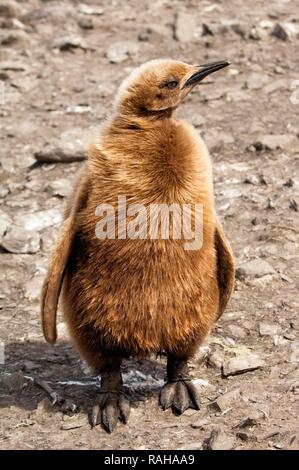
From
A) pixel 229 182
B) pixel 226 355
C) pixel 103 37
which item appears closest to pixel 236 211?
pixel 229 182

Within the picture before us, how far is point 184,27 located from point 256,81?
1.33 m

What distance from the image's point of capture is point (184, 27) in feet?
29.5

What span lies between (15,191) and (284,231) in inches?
80.4

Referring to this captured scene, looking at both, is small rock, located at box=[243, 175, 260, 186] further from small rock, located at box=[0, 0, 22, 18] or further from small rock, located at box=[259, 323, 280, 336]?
small rock, located at box=[0, 0, 22, 18]

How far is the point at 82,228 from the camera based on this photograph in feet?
13.8

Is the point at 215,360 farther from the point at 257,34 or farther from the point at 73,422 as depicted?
the point at 257,34

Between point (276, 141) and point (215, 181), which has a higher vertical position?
point (276, 141)

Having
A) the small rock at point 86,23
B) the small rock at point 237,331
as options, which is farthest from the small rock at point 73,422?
the small rock at point 86,23

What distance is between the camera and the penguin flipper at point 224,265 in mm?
4438

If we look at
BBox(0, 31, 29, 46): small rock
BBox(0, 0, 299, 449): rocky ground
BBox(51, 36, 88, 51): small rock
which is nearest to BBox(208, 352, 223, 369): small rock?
BBox(0, 0, 299, 449): rocky ground

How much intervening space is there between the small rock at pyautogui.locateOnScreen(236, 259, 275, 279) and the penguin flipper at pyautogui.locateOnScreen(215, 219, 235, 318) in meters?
0.96

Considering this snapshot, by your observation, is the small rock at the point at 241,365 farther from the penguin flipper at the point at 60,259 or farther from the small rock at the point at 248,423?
the penguin flipper at the point at 60,259

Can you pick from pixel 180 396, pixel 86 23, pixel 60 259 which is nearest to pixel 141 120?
pixel 60 259

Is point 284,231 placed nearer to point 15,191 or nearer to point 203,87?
point 15,191
